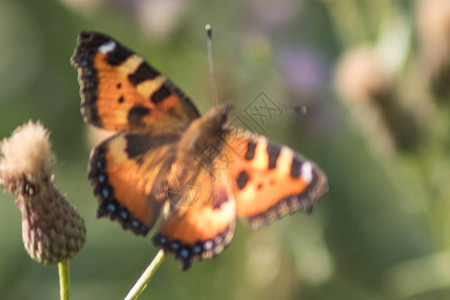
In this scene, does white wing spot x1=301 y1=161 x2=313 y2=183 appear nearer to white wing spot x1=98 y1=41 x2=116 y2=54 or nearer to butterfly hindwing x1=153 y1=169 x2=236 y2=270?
butterfly hindwing x1=153 y1=169 x2=236 y2=270

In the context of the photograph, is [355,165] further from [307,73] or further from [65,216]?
[65,216]

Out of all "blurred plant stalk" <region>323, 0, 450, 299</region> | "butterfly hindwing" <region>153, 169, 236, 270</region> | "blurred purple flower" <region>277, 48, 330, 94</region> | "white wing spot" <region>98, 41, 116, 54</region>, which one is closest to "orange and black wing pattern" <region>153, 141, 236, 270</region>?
"butterfly hindwing" <region>153, 169, 236, 270</region>

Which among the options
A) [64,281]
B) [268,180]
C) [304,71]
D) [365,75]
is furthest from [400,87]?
[64,281]

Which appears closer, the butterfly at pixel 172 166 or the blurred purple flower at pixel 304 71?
the butterfly at pixel 172 166

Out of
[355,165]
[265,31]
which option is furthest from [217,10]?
[355,165]

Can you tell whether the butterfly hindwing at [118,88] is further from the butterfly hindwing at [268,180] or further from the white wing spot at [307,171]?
the white wing spot at [307,171]

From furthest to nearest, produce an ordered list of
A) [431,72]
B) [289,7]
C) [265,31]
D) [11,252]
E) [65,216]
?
1. [289,7]
2. [265,31]
3. [11,252]
4. [431,72]
5. [65,216]

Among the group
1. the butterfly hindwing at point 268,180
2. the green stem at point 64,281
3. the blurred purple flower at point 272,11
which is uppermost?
the green stem at point 64,281

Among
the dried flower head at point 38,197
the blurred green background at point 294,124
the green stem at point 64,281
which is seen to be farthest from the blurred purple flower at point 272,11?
the green stem at point 64,281

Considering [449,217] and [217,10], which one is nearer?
[449,217]
